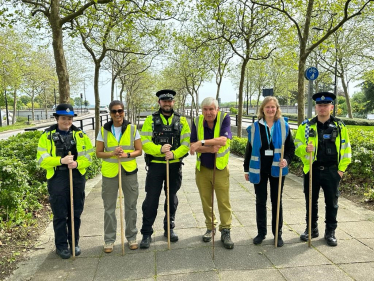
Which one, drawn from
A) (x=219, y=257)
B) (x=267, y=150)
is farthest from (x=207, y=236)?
(x=267, y=150)

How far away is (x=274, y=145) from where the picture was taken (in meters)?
3.76

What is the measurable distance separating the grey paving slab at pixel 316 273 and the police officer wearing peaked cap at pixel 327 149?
0.63 m

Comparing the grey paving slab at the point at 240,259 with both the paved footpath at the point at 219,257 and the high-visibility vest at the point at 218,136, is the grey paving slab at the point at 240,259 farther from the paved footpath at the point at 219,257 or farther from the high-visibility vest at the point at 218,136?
the high-visibility vest at the point at 218,136

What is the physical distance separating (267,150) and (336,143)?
88cm

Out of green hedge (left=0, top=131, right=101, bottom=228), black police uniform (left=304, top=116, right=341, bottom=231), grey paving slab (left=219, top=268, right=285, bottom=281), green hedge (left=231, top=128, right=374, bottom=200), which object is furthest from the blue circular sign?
green hedge (left=0, top=131, right=101, bottom=228)

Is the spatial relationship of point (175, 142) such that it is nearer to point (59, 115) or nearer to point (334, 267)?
point (59, 115)

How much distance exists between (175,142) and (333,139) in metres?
1.99

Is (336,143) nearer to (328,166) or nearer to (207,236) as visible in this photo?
(328,166)

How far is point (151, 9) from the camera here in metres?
8.99

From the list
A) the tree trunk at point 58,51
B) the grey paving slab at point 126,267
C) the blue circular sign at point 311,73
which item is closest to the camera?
the grey paving slab at point 126,267

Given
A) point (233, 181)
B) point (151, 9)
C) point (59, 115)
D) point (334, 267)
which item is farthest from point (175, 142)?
point (151, 9)

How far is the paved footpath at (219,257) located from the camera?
3162 millimetres

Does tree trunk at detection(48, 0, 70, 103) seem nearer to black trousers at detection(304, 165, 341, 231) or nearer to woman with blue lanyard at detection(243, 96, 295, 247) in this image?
woman with blue lanyard at detection(243, 96, 295, 247)

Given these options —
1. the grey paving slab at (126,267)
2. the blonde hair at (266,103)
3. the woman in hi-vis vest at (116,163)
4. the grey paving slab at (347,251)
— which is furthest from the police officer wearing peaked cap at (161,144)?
the grey paving slab at (347,251)
